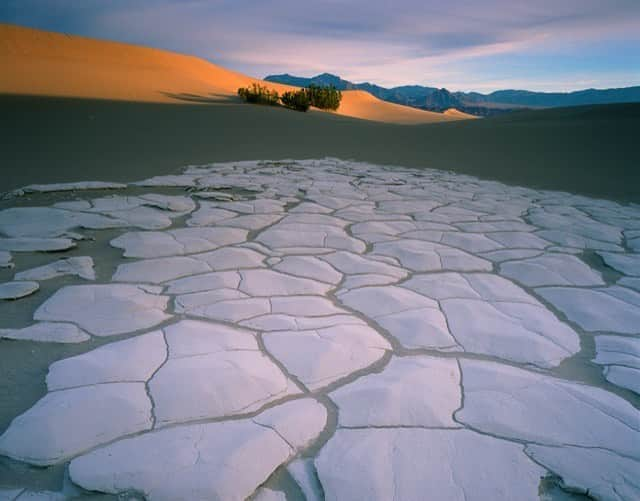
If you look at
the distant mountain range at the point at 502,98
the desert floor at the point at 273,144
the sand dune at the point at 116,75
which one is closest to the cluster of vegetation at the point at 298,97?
the sand dune at the point at 116,75

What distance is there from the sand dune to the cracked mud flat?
39.1ft

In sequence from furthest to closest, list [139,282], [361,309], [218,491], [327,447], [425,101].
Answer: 1. [425,101]
2. [139,282]
3. [361,309]
4. [327,447]
5. [218,491]

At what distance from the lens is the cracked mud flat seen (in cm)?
111

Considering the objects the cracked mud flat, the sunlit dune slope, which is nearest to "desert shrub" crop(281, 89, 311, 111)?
the sunlit dune slope

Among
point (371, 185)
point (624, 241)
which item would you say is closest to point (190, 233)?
point (371, 185)

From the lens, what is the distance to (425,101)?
13462 centimetres

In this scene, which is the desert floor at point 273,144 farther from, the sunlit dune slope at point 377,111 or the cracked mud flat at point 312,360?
the sunlit dune slope at point 377,111

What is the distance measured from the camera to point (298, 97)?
17484 mm

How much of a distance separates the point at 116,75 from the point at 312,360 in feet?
66.1

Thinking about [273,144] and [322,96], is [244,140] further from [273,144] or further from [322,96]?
[322,96]

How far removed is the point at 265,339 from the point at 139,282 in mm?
849

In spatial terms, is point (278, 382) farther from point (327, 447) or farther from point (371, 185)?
point (371, 185)

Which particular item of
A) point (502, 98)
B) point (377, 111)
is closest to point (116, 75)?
point (377, 111)

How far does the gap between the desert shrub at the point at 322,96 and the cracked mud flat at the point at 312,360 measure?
17294mm
